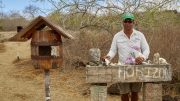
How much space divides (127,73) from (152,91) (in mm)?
552

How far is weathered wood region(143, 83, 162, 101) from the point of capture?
7.12 meters

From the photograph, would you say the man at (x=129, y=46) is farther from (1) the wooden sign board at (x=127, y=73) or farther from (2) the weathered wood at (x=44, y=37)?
(2) the weathered wood at (x=44, y=37)

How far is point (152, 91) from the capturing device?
7133 mm

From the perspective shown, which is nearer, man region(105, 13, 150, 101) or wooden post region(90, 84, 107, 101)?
wooden post region(90, 84, 107, 101)

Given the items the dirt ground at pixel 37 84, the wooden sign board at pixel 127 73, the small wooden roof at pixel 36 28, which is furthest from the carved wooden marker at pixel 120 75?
the dirt ground at pixel 37 84

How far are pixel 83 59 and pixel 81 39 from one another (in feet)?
2.14

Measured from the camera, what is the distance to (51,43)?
778 centimetres

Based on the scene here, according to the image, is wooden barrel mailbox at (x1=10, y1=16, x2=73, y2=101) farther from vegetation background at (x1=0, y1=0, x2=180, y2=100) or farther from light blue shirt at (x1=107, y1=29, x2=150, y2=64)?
vegetation background at (x1=0, y1=0, x2=180, y2=100)

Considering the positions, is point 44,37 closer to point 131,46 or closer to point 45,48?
point 45,48

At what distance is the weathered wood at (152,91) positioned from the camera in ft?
23.4

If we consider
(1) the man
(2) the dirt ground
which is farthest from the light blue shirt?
(2) the dirt ground

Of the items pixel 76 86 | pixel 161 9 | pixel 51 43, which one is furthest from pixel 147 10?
pixel 51 43

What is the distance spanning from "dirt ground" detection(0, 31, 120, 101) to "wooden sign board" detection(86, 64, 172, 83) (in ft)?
13.2

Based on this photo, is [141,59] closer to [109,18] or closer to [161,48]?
[161,48]
